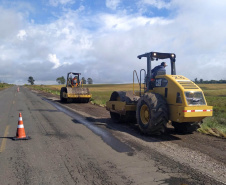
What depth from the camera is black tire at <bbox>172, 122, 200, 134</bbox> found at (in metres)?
7.24

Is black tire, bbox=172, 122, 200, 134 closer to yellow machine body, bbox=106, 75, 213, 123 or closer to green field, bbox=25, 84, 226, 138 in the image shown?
yellow machine body, bbox=106, 75, 213, 123

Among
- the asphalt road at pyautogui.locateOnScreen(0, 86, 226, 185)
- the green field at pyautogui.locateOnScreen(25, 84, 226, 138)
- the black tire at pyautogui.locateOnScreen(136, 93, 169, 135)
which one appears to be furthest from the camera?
the green field at pyautogui.locateOnScreen(25, 84, 226, 138)

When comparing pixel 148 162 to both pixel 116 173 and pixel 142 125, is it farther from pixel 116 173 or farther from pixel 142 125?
pixel 142 125

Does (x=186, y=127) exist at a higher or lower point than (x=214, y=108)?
higher

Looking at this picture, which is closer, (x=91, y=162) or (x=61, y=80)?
(x=91, y=162)

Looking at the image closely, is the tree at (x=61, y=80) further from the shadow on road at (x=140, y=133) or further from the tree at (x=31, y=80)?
the shadow on road at (x=140, y=133)

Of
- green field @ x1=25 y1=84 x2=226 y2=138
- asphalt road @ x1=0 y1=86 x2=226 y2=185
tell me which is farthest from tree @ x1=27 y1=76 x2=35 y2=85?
asphalt road @ x1=0 y1=86 x2=226 y2=185

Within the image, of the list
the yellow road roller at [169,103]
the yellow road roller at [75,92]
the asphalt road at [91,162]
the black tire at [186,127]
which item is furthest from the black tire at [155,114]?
the yellow road roller at [75,92]

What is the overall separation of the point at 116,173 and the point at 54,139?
310cm

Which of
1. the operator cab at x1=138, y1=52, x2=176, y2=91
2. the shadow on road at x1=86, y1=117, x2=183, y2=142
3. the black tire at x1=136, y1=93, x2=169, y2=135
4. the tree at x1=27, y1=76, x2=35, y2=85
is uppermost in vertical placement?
the tree at x1=27, y1=76, x2=35, y2=85

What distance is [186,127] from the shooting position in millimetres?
7406

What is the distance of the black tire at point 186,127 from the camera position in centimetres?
724

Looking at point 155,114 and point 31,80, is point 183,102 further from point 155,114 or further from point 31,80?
point 31,80

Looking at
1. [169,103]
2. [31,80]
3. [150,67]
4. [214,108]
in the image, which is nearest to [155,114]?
[169,103]
